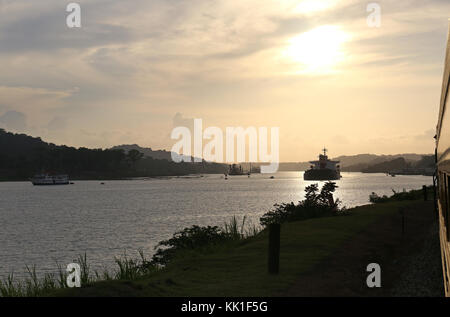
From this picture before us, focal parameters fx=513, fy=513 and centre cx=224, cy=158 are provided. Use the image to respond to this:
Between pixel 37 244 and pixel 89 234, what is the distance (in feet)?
23.9

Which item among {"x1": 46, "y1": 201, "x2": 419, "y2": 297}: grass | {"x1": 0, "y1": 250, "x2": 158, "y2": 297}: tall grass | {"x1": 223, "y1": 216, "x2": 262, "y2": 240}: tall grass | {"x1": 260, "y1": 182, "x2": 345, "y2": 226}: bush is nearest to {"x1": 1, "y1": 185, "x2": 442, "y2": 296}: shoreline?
{"x1": 46, "y1": 201, "x2": 419, "y2": 297}: grass

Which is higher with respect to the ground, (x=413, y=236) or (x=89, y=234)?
(x=413, y=236)

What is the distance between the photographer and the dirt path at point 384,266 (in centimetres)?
1395

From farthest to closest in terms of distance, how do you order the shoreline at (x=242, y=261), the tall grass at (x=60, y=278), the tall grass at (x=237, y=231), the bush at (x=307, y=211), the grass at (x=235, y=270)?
the bush at (x=307, y=211) < the tall grass at (x=237, y=231) < the tall grass at (x=60, y=278) < the grass at (x=235, y=270) < the shoreline at (x=242, y=261)

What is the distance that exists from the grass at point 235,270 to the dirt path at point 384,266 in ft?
1.96

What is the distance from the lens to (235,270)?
16984mm

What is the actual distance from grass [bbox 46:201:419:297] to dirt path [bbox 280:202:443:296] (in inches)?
23.5

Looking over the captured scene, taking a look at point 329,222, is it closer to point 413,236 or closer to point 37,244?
point 413,236

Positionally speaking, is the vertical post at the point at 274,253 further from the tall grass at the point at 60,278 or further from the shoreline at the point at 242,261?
the tall grass at the point at 60,278

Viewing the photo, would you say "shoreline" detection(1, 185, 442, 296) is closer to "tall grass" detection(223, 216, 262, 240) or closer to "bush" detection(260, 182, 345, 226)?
"tall grass" detection(223, 216, 262, 240)

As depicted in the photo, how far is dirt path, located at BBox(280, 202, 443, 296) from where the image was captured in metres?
13.9

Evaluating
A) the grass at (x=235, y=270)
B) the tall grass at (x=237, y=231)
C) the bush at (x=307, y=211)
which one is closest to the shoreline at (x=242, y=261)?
the grass at (x=235, y=270)
